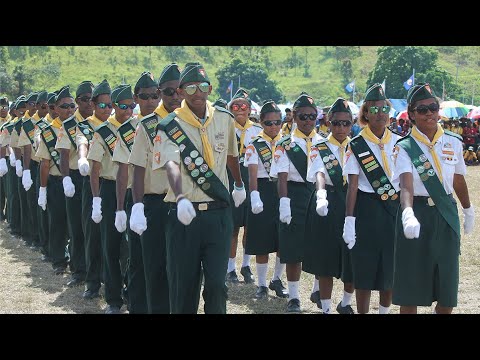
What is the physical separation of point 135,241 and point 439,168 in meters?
2.74

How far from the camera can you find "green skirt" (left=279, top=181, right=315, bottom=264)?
26.2ft

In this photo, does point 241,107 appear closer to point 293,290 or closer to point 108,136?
point 108,136

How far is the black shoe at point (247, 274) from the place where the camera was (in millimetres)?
9875

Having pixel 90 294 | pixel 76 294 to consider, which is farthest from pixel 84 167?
pixel 76 294

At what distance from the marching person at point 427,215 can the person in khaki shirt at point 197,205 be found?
1.34 metres

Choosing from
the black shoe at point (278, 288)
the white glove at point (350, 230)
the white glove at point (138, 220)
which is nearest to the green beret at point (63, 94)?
the black shoe at point (278, 288)

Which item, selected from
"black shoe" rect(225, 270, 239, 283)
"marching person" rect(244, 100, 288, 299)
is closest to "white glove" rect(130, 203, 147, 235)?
"marching person" rect(244, 100, 288, 299)

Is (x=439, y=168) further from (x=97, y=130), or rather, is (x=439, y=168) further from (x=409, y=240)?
(x=97, y=130)

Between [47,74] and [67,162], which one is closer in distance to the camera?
[67,162]

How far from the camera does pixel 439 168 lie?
563cm

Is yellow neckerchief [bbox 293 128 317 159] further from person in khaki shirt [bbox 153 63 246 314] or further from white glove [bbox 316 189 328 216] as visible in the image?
person in khaki shirt [bbox 153 63 246 314]

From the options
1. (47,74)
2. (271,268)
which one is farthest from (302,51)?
(271,268)

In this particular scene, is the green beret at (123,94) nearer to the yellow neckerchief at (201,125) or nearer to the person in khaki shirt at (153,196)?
the person in khaki shirt at (153,196)

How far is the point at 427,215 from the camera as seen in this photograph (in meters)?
5.57
